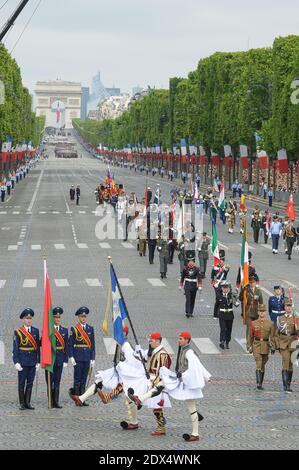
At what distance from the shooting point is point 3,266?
4747 centimetres

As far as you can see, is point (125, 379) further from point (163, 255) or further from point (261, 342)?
point (163, 255)

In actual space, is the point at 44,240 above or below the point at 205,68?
below

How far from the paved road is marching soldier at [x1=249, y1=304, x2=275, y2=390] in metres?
0.40

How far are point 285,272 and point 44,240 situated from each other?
1766cm

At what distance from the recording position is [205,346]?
1121 inches

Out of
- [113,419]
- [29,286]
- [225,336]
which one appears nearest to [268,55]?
[29,286]

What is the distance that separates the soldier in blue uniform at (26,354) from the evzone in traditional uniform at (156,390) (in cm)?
262

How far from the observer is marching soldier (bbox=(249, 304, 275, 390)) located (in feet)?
75.3

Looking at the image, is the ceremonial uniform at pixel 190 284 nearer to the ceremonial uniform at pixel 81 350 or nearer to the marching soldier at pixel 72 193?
the ceremonial uniform at pixel 81 350

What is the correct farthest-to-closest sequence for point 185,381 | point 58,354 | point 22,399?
point 58,354
point 22,399
point 185,381

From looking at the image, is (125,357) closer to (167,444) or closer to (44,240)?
(167,444)

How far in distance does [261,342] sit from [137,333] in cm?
733

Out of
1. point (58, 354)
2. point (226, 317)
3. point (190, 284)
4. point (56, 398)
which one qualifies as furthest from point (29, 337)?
point (190, 284)

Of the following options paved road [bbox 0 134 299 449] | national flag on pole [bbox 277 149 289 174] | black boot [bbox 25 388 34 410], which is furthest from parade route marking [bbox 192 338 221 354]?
national flag on pole [bbox 277 149 289 174]
